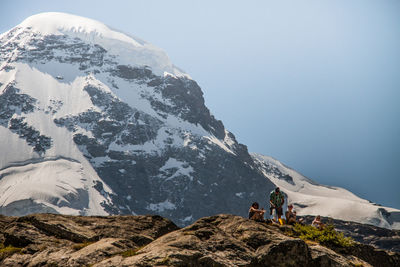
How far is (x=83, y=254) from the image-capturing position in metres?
15.3

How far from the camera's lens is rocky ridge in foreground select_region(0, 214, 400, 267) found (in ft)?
47.9

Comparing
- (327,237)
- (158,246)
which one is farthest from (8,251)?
(327,237)

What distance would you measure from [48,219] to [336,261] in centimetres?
1200

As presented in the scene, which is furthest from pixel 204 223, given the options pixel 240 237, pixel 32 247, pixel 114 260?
pixel 32 247

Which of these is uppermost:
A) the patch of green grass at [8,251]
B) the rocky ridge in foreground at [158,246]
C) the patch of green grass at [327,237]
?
the patch of green grass at [327,237]

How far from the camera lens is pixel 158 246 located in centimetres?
1518

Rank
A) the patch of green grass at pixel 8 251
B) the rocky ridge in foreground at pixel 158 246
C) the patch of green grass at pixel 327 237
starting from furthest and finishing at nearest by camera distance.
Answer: the patch of green grass at pixel 327 237
the patch of green grass at pixel 8 251
the rocky ridge in foreground at pixel 158 246

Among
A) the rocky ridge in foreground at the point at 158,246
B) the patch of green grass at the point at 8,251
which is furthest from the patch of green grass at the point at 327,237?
the patch of green grass at the point at 8,251

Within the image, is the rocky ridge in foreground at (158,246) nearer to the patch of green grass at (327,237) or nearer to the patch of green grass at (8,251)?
the patch of green grass at (8,251)

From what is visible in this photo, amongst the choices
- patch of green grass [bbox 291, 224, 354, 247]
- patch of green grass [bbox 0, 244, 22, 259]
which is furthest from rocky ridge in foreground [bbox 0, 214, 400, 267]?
patch of green grass [bbox 291, 224, 354, 247]

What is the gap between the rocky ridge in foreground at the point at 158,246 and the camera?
14.6 meters

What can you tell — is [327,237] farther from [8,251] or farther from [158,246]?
[8,251]

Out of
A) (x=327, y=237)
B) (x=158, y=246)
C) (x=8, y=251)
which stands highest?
(x=327, y=237)

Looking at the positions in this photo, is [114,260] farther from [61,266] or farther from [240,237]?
[240,237]
